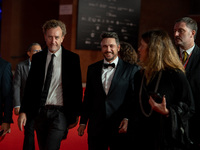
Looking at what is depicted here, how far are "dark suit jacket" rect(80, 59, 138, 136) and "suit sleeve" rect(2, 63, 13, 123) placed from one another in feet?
2.50

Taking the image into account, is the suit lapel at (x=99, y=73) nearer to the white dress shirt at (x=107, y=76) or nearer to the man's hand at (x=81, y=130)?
the white dress shirt at (x=107, y=76)

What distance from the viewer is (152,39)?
2.08 m

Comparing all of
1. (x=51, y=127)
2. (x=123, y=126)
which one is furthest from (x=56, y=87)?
(x=123, y=126)

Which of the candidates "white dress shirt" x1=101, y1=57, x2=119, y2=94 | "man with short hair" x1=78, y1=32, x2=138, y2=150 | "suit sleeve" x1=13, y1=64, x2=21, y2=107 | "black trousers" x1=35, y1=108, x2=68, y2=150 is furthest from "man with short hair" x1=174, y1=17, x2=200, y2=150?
"suit sleeve" x1=13, y1=64, x2=21, y2=107

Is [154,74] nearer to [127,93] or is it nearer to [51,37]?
[127,93]

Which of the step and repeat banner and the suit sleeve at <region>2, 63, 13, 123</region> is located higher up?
the step and repeat banner

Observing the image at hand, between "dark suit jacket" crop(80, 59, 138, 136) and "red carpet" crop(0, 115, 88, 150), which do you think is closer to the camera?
"dark suit jacket" crop(80, 59, 138, 136)

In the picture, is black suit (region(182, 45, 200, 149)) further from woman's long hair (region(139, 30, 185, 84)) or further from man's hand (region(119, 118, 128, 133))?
man's hand (region(119, 118, 128, 133))

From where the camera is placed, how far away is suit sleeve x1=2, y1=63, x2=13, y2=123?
2443mm

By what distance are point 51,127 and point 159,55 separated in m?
1.28

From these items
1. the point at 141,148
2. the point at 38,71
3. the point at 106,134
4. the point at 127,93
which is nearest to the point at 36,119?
the point at 38,71

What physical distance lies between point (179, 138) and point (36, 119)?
4.66 ft

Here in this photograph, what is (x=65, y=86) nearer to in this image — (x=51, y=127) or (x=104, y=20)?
(x=51, y=127)

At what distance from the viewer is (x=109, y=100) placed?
2.71 meters
